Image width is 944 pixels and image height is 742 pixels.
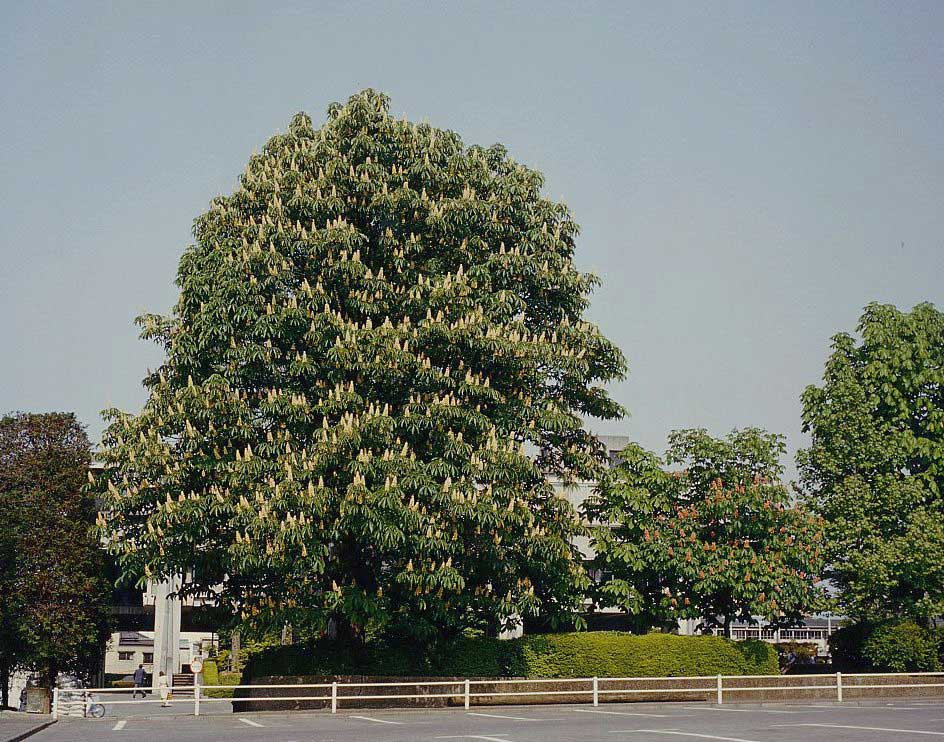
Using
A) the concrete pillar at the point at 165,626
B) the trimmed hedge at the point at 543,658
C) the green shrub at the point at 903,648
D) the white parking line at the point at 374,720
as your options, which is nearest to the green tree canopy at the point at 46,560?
the trimmed hedge at the point at 543,658

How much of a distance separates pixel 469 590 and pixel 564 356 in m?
7.30

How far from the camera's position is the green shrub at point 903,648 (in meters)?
42.1

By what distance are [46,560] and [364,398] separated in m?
13.6

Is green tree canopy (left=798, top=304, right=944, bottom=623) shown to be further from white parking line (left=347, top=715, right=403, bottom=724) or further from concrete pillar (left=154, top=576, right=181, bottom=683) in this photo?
concrete pillar (left=154, top=576, right=181, bottom=683)

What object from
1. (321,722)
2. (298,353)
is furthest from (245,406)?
(321,722)

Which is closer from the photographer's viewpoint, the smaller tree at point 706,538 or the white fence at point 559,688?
the white fence at point 559,688

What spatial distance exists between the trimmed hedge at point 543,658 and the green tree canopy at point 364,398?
0.95 m

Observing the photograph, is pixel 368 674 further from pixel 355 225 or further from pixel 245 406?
pixel 355 225

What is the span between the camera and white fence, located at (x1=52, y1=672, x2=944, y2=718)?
30734 millimetres

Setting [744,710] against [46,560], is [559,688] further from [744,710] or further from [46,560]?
[46,560]

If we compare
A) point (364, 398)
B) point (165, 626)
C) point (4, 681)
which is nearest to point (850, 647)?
point (364, 398)

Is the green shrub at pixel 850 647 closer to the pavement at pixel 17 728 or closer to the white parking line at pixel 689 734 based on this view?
the white parking line at pixel 689 734

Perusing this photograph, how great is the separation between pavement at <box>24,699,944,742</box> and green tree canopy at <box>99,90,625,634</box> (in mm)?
3298

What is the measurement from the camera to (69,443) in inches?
1577
